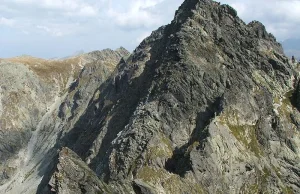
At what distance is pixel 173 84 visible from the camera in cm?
9831

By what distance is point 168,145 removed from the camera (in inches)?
3457

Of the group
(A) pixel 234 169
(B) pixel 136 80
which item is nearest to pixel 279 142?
(A) pixel 234 169

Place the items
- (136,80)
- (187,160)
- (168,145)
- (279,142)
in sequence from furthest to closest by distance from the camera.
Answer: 1. (136,80)
2. (279,142)
3. (168,145)
4. (187,160)

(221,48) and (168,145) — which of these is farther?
(221,48)

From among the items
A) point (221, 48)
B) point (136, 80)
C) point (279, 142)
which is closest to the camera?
point (279, 142)

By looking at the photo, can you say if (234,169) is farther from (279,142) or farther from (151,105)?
(151,105)

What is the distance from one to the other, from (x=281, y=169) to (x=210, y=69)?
1238 inches

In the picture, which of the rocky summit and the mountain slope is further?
the mountain slope

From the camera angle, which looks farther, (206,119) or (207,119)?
(206,119)

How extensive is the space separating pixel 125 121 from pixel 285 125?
4395 cm

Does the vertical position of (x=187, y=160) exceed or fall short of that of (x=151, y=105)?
it falls short

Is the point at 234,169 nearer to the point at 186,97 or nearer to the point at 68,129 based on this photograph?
the point at 186,97

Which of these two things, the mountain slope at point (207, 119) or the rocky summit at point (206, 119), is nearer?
the rocky summit at point (206, 119)

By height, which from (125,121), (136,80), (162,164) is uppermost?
(136,80)
